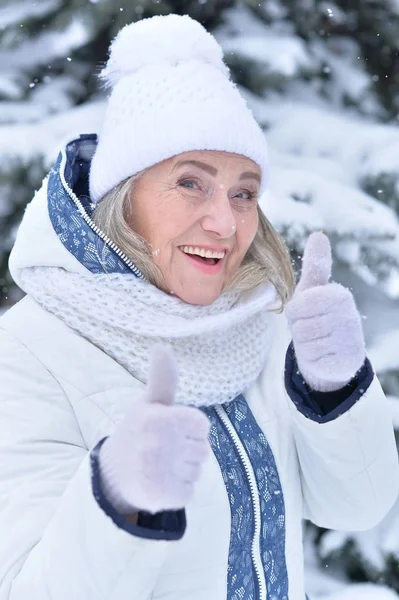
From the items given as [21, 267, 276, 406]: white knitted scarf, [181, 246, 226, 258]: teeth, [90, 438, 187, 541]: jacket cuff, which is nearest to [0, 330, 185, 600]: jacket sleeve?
[90, 438, 187, 541]: jacket cuff

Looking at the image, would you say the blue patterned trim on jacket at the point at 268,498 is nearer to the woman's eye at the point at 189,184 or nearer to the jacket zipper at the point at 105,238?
the jacket zipper at the point at 105,238

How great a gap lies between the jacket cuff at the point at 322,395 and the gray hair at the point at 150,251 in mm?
266

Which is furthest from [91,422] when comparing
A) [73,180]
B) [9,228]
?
[9,228]

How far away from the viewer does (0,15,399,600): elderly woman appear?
3.73ft

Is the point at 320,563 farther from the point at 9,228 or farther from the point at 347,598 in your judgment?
the point at 9,228

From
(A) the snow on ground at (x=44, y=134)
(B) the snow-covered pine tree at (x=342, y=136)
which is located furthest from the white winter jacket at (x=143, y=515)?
(B) the snow-covered pine tree at (x=342, y=136)

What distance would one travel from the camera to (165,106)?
1.41 meters

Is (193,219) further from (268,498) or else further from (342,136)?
(342,136)

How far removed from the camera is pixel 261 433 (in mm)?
1381

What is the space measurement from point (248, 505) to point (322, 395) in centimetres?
25

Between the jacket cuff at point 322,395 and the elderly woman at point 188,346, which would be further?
the jacket cuff at point 322,395

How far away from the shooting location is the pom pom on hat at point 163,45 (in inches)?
58.4

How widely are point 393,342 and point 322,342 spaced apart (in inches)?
66.0

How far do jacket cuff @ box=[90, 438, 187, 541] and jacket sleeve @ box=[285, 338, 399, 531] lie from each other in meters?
0.43
